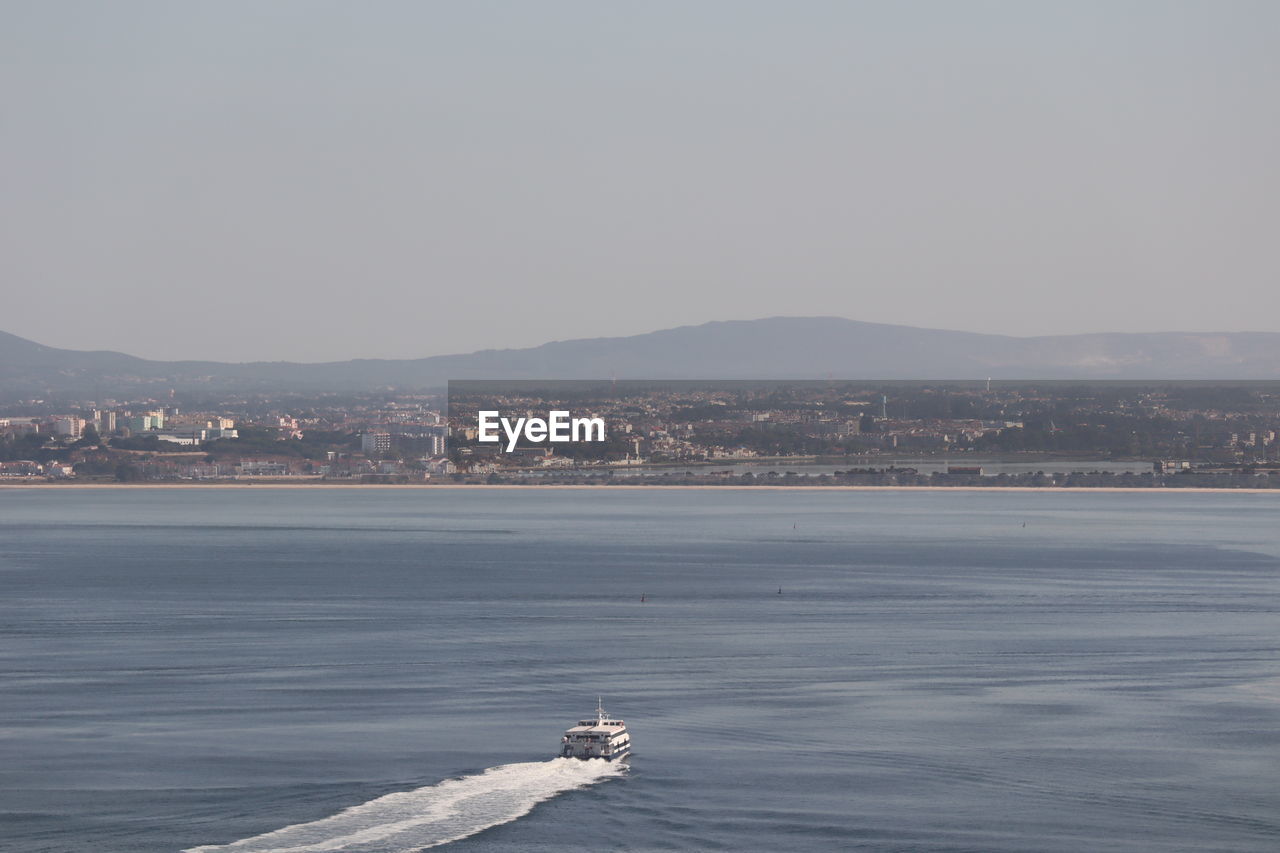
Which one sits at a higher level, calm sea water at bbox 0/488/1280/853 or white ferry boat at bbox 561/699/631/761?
white ferry boat at bbox 561/699/631/761

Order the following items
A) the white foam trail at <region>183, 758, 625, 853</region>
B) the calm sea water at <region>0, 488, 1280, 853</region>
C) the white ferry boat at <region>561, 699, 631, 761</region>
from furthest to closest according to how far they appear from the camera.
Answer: the white ferry boat at <region>561, 699, 631, 761</region> → the calm sea water at <region>0, 488, 1280, 853</region> → the white foam trail at <region>183, 758, 625, 853</region>

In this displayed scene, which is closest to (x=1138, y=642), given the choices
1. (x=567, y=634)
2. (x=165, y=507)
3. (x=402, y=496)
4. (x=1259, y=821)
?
(x=567, y=634)

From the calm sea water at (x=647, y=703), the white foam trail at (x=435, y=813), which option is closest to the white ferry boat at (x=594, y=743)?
the white foam trail at (x=435, y=813)

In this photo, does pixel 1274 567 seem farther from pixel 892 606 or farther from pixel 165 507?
pixel 165 507

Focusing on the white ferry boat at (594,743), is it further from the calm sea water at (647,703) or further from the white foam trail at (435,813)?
the calm sea water at (647,703)

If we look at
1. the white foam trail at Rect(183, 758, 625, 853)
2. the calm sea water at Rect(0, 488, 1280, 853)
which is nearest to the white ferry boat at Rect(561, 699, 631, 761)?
the white foam trail at Rect(183, 758, 625, 853)

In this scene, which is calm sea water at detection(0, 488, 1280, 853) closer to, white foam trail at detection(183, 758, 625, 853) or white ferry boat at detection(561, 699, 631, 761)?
white foam trail at detection(183, 758, 625, 853)
